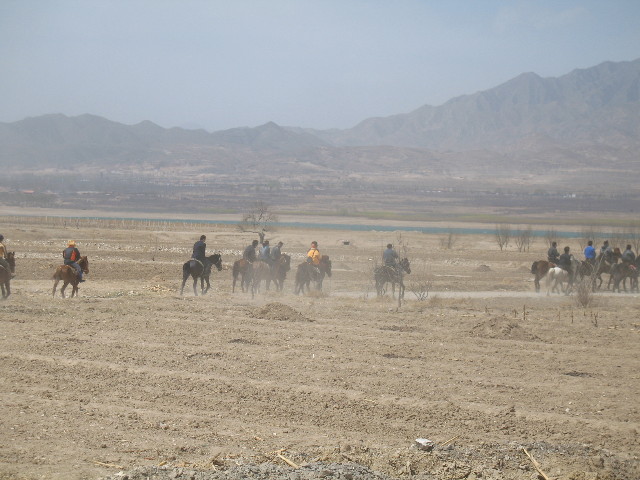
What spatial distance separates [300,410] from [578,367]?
524 centimetres

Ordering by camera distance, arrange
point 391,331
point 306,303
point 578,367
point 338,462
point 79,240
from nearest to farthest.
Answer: point 338,462
point 578,367
point 391,331
point 306,303
point 79,240

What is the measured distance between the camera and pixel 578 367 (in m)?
12.6

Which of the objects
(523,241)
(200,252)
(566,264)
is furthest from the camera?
(523,241)

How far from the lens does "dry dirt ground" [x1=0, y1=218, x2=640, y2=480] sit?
315 inches

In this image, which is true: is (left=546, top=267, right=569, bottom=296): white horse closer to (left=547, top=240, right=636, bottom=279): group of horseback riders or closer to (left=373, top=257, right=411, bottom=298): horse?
(left=547, top=240, right=636, bottom=279): group of horseback riders

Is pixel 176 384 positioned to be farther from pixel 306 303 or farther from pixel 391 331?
pixel 306 303

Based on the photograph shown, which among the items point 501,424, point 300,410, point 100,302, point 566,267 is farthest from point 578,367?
point 566,267

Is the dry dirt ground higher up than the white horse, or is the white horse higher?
the white horse

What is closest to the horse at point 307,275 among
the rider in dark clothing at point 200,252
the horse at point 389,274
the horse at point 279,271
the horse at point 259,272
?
the horse at point 279,271

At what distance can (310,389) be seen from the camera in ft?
35.7

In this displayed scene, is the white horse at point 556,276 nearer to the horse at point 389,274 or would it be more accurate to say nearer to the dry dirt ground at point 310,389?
the dry dirt ground at point 310,389

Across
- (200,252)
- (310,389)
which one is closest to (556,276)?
(200,252)

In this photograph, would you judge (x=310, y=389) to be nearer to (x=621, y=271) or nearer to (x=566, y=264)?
(x=566, y=264)

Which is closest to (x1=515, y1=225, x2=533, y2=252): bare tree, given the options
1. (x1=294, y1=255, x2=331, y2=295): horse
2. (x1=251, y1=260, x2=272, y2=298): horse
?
(x1=294, y1=255, x2=331, y2=295): horse
